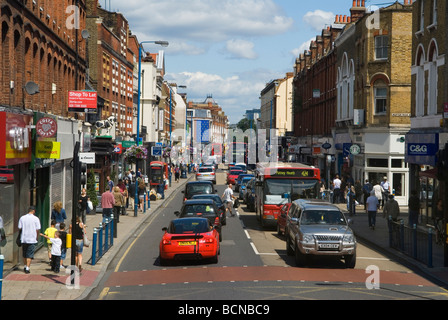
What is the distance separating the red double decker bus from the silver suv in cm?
721

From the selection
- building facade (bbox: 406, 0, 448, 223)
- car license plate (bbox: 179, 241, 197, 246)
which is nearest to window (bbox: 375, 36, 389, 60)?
building facade (bbox: 406, 0, 448, 223)

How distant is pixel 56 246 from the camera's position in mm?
17875

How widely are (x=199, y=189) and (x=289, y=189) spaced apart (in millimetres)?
9096

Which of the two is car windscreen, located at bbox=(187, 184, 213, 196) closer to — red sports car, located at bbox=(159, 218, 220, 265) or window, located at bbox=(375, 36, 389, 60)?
window, located at bbox=(375, 36, 389, 60)

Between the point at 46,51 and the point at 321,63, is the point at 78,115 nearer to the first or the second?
the point at 46,51

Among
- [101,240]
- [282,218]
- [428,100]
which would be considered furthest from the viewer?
[428,100]

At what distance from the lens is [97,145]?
40281mm

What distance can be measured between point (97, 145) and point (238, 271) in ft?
78.2

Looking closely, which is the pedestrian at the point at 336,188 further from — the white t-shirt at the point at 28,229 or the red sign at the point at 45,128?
the white t-shirt at the point at 28,229

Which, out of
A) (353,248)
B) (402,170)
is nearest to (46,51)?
(353,248)

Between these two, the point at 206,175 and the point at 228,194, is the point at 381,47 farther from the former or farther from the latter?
the point at 206,175

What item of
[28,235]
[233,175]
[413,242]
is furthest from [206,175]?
[28,235]

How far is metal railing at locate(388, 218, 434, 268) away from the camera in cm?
1917

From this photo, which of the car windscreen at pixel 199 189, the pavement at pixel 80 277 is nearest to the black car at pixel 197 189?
the car windscreen at pixel 199 189
